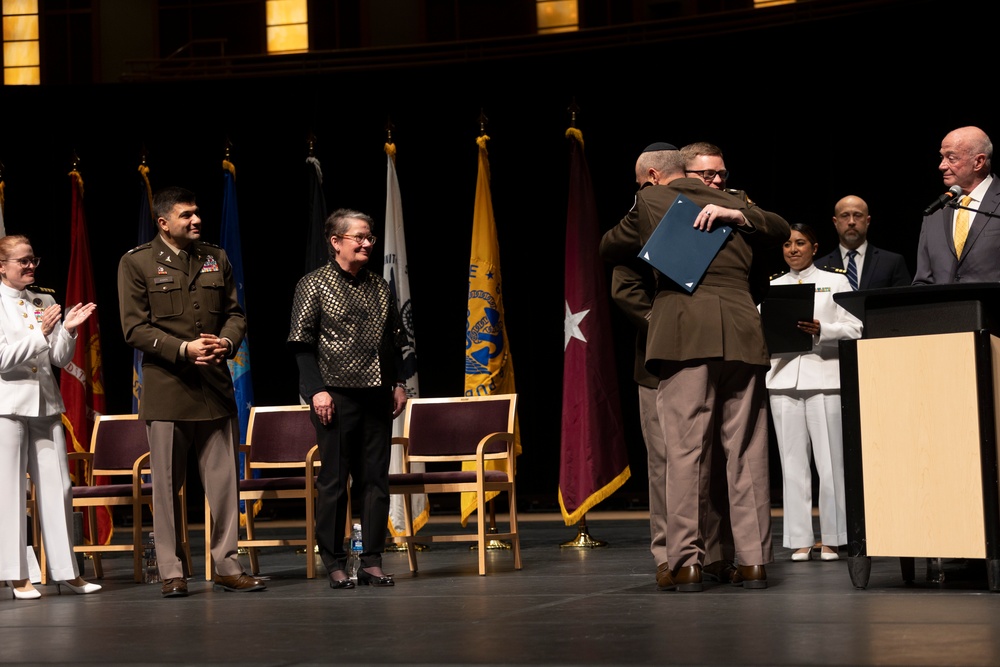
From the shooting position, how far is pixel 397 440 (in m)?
5.67

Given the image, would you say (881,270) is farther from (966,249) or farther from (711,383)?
(711,383)

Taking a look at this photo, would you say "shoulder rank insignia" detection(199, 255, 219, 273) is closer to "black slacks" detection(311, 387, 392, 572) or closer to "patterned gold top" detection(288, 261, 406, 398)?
"patterned gold top" detection(288, 261, 406, 398)

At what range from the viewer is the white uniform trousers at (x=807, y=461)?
5.16 m

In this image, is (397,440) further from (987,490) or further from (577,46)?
(577,46)

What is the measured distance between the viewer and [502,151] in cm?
967

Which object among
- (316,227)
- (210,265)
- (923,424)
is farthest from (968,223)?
(316,227)

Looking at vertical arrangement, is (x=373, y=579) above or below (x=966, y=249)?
below

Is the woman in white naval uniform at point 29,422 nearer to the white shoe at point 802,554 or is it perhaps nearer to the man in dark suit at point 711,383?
the man in dark suit at point 711,383

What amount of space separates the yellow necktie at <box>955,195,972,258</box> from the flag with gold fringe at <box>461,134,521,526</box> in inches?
120

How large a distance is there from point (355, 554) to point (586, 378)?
206 centimetres

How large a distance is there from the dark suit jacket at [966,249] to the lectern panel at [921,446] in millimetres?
543

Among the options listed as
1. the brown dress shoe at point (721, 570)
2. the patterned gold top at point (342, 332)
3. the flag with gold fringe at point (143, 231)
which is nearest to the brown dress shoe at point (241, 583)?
the patterned gold top at point (342, 332)

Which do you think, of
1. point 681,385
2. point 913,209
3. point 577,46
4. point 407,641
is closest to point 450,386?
point 577,46

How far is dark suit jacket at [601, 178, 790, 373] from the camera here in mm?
3803
